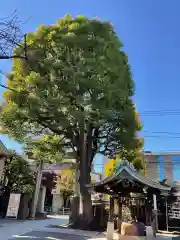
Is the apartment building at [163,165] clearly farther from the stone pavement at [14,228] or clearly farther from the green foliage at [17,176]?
the stone pavement at [14,228]

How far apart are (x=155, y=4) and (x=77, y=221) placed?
1056 cm

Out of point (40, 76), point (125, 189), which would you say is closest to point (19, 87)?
point (40, 76)

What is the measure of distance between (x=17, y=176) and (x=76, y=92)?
7870mm

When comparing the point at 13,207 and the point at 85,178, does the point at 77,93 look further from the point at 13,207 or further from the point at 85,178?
the point at 13,207

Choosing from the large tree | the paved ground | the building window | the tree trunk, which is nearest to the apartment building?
the building window

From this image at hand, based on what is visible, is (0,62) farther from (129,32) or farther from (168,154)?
(168,154)

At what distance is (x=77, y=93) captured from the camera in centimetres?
1184

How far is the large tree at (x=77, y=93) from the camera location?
37.6 ft

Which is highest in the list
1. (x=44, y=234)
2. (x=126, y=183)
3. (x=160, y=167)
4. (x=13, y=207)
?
(x=160, y=167)

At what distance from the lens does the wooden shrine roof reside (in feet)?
29.7

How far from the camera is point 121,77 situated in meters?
12.7

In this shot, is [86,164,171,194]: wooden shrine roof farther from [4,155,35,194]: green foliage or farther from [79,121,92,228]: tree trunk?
[4,155,35,194]: green foliage

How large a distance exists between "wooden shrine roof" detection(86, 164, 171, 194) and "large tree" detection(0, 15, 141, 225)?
8.78 feet

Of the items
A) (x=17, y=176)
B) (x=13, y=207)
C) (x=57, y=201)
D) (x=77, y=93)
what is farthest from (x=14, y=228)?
(x=57, y=201)
